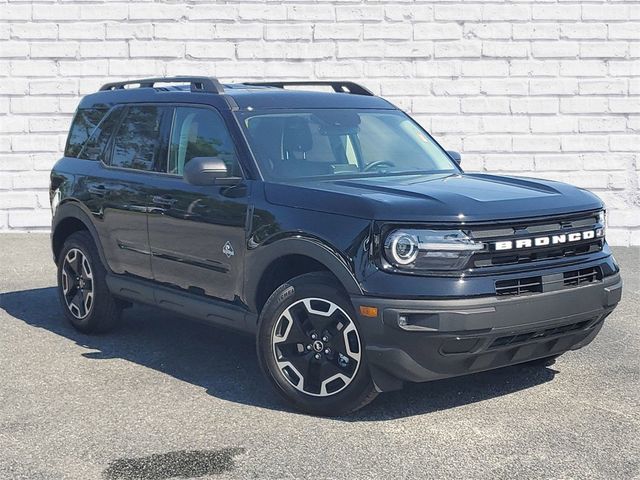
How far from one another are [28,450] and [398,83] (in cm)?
864

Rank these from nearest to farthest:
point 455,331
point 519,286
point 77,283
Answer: point 455,331, point 519,286, point 77,283

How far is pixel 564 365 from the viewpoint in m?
6.82

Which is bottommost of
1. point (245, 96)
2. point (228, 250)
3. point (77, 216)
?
point (228, 250)

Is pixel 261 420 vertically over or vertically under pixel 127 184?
under

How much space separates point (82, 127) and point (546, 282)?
4.11 metres

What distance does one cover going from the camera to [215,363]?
22.7ft

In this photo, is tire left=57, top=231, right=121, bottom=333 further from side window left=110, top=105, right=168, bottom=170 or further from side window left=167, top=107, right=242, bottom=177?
side window left=167, top=107, right=242, bottom=177

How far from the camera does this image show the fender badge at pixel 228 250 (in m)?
6.24

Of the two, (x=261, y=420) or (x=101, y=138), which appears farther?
(x=101, y=138)

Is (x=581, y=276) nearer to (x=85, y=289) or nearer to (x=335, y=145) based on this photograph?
(x=335, y=145)

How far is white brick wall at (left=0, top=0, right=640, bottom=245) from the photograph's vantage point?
42.2ft

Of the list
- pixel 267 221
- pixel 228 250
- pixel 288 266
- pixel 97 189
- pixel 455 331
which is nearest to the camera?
pixel 455 331

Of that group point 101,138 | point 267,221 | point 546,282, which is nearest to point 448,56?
point 101,138

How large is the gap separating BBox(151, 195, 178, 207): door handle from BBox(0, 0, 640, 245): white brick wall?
637cm
